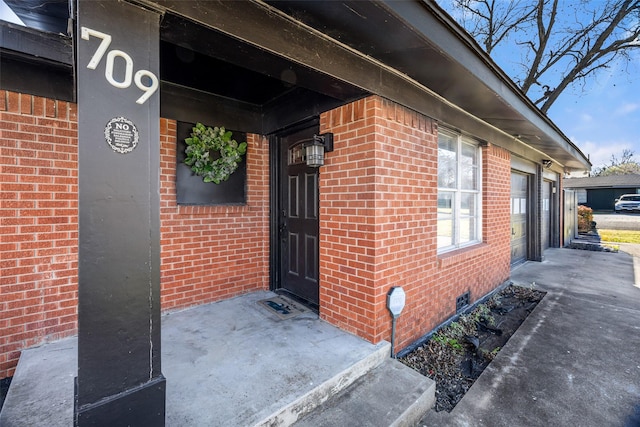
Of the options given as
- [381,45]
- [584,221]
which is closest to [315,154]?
[381,45]

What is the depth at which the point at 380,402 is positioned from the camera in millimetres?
2043

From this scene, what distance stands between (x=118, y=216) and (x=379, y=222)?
1982 mm

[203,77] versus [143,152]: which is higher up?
[203,77]

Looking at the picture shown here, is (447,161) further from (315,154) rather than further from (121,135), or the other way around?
(121,135)

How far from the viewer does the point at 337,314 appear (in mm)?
2936

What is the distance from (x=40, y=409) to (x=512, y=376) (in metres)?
3.66

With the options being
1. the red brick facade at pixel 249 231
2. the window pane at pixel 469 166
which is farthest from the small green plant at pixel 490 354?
the window pane at pixel 469 166

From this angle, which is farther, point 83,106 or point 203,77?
point 203,77

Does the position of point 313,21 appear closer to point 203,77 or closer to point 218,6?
point 218,6

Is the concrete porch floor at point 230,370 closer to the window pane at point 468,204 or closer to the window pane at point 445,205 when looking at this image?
the window pane at point 445,205

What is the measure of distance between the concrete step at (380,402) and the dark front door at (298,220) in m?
1.30

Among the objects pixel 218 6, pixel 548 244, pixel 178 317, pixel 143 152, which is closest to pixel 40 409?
pixel 178 317

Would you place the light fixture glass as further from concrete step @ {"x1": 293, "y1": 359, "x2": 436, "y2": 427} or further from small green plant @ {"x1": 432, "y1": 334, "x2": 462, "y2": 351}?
small green plant @ {"x1": 432, "y1": 334, "x2": 462, "y2": 351}

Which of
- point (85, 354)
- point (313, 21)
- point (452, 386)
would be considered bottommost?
point (452, 386)
